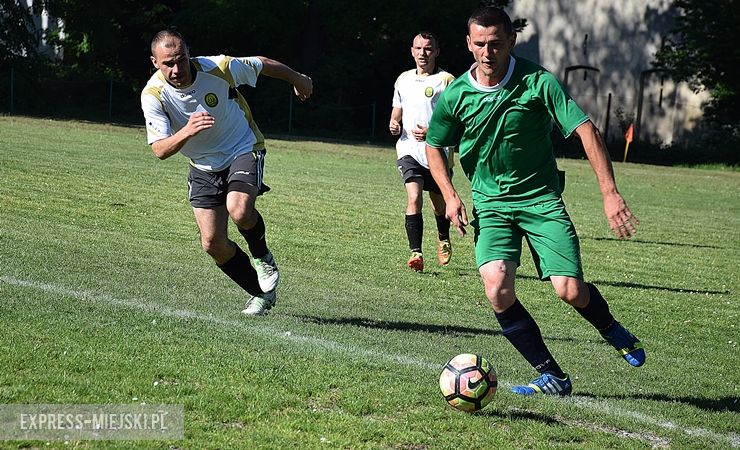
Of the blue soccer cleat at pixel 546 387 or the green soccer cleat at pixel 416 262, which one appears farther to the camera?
the green soccer cleat at pixel 416 262

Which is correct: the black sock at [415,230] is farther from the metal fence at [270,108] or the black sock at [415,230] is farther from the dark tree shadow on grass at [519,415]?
the metal fence at [270,108]

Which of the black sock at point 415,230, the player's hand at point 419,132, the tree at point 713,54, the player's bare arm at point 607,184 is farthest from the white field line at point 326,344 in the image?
the tree at point 713,54

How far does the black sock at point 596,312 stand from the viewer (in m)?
6.48

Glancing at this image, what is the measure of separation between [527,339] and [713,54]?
3524 centimetres

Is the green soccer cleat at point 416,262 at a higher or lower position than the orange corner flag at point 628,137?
lower

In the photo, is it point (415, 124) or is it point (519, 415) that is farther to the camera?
point (415, 124)

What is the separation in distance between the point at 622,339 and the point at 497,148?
1364 mm

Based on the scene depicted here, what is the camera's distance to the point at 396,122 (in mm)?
12242

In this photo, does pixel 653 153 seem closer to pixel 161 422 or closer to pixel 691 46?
pixel 691 46

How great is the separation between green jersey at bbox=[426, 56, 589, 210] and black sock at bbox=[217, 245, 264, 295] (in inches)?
99.1

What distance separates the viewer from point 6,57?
3747 cm

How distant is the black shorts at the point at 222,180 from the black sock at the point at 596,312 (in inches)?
115

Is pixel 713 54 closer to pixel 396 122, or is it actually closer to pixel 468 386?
pixel 396 122

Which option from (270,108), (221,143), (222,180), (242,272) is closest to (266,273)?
(242,272)
